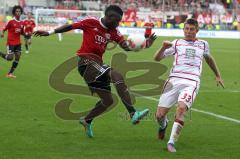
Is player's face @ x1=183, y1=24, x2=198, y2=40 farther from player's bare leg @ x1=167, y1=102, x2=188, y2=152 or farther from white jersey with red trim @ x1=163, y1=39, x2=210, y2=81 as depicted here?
player's bare leg @ x1=167, y1=102, x2=188, y2=152

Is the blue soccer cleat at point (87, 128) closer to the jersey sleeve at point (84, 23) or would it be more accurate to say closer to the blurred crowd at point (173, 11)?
the jersey sleeve at point (84, 23)

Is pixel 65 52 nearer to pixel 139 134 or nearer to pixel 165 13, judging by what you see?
pixel 139 134

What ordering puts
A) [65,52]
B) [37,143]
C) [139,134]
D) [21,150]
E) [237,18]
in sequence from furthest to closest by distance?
[237,18] < [65,52] < [139,134] < [37,143] < [21,150]

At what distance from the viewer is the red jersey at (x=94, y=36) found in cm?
890

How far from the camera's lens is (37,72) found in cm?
1958

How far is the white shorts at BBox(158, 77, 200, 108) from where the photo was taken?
8195 millimetres

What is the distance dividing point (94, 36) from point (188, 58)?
1.56m

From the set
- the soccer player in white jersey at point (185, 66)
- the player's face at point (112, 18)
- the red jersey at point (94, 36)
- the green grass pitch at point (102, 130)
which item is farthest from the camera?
the red jersey at point (94, 36)

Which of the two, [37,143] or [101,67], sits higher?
[101,67]

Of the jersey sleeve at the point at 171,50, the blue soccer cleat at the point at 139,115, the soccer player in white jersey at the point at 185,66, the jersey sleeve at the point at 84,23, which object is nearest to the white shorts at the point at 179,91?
the soccer player in white jersey at the point at 185,66

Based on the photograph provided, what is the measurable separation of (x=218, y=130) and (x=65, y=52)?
62.5 ft

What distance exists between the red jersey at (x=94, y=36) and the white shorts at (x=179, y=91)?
1240 millimetres

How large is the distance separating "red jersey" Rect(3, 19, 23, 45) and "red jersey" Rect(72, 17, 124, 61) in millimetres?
10321

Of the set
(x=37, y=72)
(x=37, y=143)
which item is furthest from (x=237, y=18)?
(x=37, y=143)
